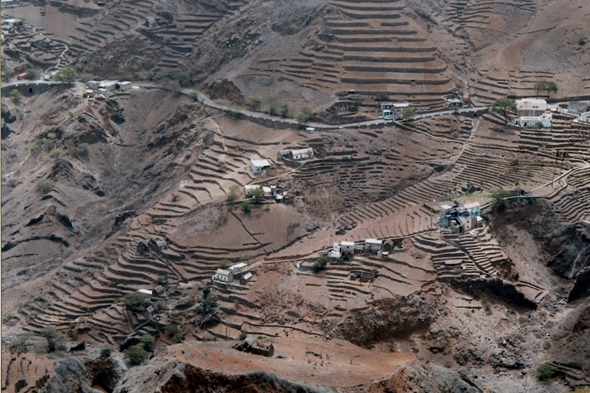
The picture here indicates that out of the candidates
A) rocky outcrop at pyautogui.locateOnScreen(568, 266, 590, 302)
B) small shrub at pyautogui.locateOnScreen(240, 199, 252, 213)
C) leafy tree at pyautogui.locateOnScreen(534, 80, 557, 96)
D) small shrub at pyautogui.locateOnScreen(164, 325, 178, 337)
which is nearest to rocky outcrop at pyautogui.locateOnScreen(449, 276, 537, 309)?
rocky outcrop at pyautogui.locateOnScreen(568, 266, 590, 302)

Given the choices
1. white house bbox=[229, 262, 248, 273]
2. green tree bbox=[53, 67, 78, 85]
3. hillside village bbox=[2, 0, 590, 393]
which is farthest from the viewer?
green tree bbox=[53, 67, 78, 85]

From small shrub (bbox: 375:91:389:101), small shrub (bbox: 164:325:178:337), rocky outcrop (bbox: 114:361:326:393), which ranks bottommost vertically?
small shrub (bbox: 164:325:178:337)

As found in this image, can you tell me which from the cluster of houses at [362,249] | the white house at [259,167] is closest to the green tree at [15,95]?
the white house at [259,167]

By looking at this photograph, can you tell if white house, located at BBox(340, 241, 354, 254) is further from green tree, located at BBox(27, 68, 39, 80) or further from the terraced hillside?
green tree, located at BBox(27, 68, 39, 80)

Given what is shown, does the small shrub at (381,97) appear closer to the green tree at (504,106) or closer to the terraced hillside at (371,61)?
the terraced hillside at (371,61)

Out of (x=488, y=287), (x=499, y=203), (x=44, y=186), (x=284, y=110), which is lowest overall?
(x=44, y=186)

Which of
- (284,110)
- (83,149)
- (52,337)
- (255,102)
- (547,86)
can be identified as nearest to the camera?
(52,337)

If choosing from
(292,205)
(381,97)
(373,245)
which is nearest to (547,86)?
(381,97)

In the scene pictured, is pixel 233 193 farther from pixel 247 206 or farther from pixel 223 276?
pixel 223 276
